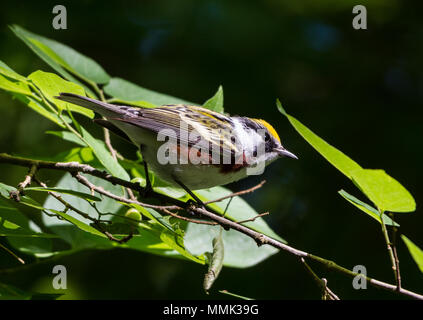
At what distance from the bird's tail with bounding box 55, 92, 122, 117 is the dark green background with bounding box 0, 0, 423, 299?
2221 millimetres

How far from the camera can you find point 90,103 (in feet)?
7.73

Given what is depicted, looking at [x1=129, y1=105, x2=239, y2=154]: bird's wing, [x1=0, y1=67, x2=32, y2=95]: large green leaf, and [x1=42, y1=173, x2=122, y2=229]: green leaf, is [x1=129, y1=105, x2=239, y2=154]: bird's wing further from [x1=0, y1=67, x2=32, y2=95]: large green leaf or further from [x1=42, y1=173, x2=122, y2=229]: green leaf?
[x1=0, y1=67, x2=32, y2=95]: large green leaf

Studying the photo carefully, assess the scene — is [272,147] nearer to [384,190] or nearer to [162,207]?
[162,207]

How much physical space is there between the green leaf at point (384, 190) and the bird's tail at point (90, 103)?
48.0 inches

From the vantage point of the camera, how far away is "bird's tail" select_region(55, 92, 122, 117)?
2211 millimetres

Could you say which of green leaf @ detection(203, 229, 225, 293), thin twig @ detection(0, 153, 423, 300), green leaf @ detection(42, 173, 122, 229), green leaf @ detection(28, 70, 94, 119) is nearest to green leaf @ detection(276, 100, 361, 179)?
thin twig @ detection(0, 153, 423, 300)

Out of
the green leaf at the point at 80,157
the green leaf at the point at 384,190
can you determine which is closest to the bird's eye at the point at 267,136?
the green leaf at the point at 80,157

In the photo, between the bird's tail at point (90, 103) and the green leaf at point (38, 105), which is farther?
the green leaf at point (38, 105)

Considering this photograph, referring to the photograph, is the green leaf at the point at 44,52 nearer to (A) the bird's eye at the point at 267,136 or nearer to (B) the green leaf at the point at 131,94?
(B) the green leaf at the point at 131,94

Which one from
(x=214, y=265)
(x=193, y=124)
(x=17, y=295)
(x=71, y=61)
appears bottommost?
(x=17, y=295)

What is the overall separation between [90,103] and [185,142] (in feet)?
1.97

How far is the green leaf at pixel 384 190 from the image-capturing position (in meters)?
1.58

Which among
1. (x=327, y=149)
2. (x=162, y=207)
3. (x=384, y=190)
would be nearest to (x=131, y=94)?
(x=162, y=207)

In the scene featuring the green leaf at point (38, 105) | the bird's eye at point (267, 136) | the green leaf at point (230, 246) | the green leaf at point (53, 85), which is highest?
the green leaf at point (53, 85)
